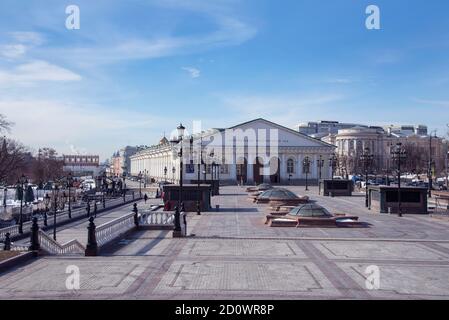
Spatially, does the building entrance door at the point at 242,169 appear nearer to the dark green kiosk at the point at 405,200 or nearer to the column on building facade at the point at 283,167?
the column on building facade at the point at 283,167

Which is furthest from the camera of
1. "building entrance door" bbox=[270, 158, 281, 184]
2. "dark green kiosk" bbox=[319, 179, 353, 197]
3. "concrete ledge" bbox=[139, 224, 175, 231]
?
"building entrance door" bbox=[270, 158, 281, 184]

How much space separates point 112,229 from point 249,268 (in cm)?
743

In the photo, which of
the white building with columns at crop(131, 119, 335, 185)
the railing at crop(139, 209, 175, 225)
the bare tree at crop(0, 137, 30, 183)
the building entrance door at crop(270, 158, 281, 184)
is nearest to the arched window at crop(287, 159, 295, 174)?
the white building with columns at crop(131, 119, 335, 185)

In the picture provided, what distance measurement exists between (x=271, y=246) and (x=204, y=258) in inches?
147

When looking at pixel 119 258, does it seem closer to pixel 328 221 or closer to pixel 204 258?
pixel 204 258

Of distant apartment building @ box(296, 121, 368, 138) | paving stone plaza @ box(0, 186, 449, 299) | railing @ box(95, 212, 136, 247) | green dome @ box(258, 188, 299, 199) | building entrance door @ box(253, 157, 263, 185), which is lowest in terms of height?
paving stone plaza @ box(0, 186, 449, 299)

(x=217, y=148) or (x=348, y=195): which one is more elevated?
(x=217, y=148)

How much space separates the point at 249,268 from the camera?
14461mm

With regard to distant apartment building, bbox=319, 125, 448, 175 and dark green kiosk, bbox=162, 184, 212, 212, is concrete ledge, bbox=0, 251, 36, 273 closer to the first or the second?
dark green kiosk, bbox=162, 184, 212, 212

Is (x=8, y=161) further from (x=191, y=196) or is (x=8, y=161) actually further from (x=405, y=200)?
(x=405, y=200)

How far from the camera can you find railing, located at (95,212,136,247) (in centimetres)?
1783

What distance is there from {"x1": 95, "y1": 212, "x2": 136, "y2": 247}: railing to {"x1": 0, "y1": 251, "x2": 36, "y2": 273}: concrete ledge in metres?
2.39
